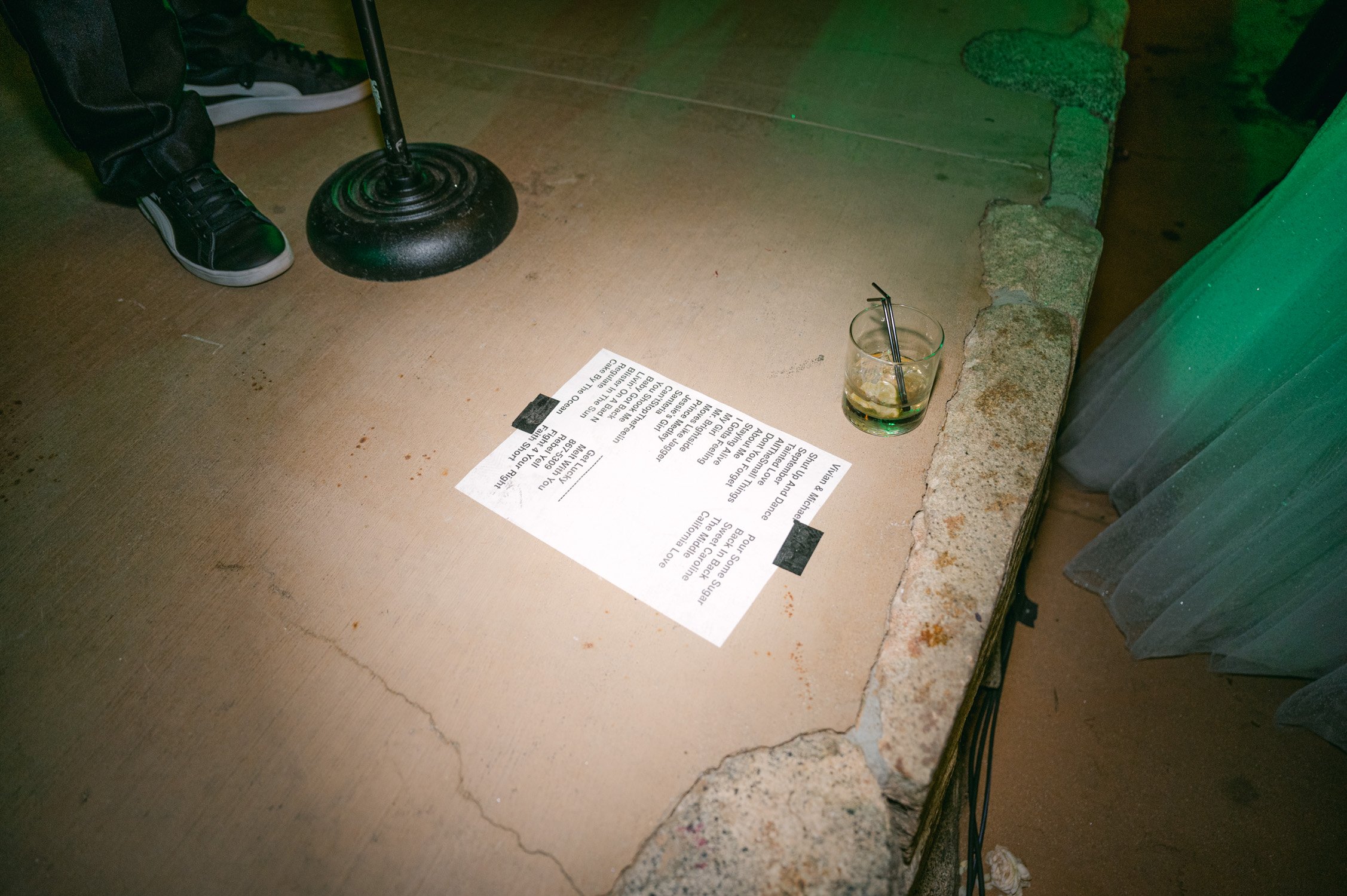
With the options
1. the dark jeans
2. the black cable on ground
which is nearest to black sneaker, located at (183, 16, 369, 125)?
the dark jeans

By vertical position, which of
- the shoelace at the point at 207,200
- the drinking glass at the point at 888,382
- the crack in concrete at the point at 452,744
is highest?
the shoelace at the point at 207,200

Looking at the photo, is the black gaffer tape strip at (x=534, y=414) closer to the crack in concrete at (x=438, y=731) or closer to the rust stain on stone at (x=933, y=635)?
the crack in concrete at (x=438, y=731)

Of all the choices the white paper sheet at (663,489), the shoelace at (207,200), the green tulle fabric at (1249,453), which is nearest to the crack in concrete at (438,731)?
the white paper sheet at (663,489)

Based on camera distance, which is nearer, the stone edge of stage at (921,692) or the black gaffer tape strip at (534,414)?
the stone edge of stage at (921,692)

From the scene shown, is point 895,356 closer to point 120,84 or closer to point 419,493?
point 419,493

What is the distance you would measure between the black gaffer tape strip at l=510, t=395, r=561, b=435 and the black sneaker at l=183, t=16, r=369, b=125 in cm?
115

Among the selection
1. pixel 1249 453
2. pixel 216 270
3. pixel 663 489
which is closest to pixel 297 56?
pixel 216 270

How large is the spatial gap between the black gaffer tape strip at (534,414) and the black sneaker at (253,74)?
1152 millimetres

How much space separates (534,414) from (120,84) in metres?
0.88

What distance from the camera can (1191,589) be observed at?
46.1 inches

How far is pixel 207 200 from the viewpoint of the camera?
1265 mm

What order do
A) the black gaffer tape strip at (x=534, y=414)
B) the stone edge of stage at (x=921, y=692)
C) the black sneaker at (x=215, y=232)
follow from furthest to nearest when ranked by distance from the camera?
the black sneaker at (x=215, y=232) → the black gaffer tape strip at (x=534, y=414) → the stone edge of stage at (x=921, y=692)

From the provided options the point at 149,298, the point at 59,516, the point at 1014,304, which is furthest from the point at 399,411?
the point at 1014,304

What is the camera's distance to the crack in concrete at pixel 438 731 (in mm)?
738
